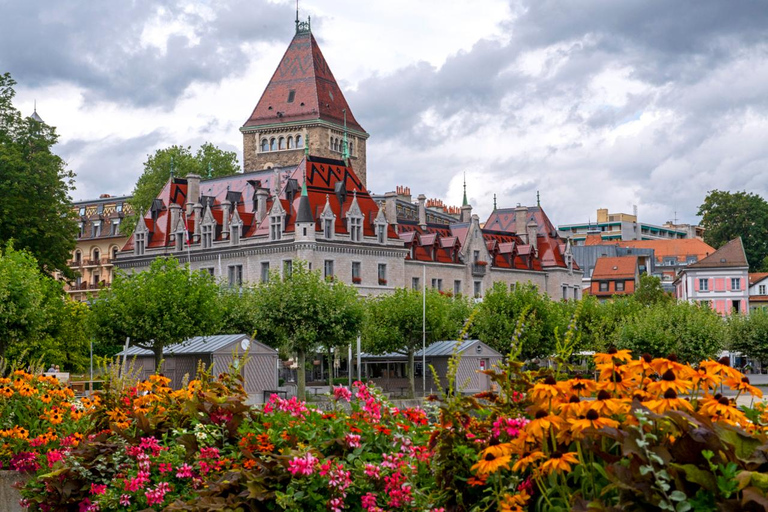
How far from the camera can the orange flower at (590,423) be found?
6535mm

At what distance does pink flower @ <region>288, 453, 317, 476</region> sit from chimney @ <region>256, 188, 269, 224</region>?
268 ft

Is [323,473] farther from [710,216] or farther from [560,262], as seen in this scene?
[710,216]

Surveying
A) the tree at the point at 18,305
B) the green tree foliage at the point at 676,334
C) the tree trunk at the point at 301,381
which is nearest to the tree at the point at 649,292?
the green tree foliage at the point at 676,334

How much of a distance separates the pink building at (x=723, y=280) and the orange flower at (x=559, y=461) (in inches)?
4224

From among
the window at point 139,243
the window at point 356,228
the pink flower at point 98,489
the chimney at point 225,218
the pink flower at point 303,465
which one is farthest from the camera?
the window at point 139,243

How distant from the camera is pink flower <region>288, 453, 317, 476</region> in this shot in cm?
895

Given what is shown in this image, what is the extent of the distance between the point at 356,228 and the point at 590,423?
271ft

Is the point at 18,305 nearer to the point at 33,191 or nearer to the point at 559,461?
the point at 33,191

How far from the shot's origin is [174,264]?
55812mm

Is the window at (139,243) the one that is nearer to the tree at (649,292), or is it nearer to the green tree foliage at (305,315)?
the green tree foliage at (305,315)

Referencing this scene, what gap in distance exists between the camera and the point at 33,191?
64750 mm

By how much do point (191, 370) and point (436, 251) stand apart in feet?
154

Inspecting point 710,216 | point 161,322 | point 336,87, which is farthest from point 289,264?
point 710,216

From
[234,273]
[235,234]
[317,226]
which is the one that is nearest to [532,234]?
[317,226]
